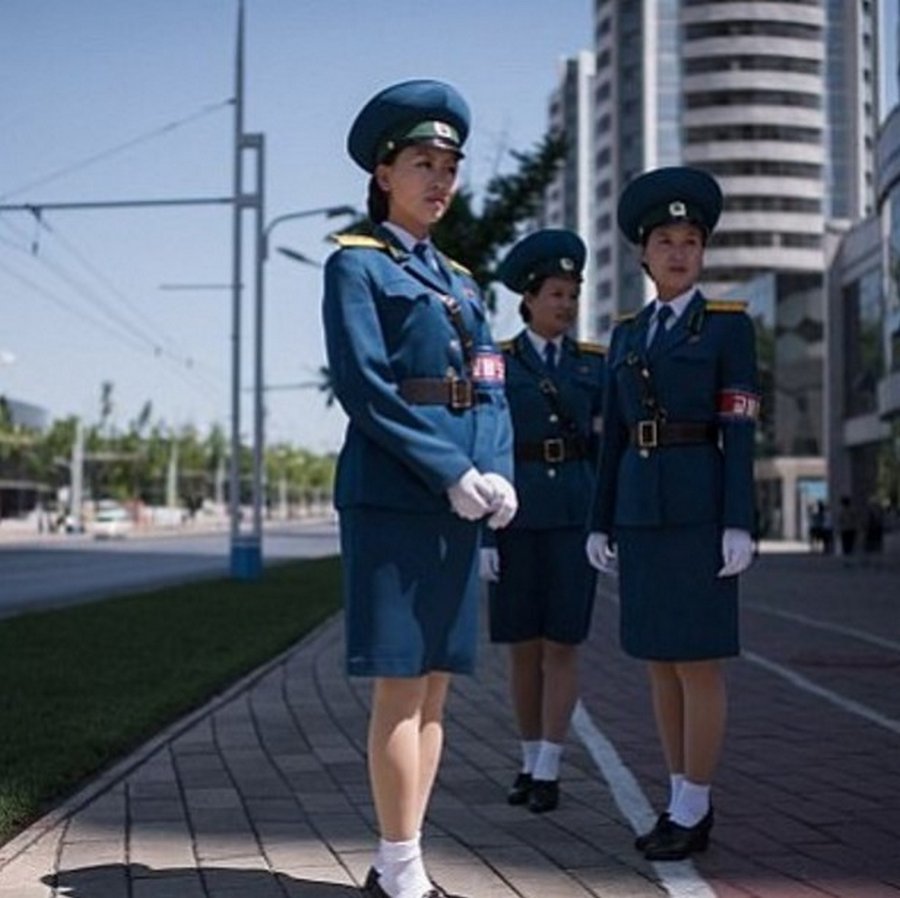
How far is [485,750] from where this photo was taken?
7.23 meters

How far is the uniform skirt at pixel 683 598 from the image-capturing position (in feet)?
15.9

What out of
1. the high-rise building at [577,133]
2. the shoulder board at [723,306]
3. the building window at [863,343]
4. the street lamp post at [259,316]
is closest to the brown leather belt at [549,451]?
the shoulder board at [723,306]

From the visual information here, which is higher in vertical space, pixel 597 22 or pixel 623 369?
pixel 597 22

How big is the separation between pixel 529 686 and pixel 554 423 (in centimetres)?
100

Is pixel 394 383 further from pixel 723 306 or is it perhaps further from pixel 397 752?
pixel 723 306

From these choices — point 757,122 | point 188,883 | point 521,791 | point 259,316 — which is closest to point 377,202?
point 188,883

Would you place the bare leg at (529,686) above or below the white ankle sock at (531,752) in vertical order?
above

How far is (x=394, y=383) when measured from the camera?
4156 millimetres

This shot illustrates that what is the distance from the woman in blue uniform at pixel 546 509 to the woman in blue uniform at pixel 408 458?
1.35 meters

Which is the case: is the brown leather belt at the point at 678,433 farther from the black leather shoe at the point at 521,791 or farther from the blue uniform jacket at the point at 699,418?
the black leather shoe at the point at 521,791

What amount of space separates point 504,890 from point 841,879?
100cm

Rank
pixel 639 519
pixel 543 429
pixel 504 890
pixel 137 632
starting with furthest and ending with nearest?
pixel 137 632 < pixel 543 429 < pixel 639 519 < pixel 504 890

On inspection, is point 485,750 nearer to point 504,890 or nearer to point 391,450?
point 504,890

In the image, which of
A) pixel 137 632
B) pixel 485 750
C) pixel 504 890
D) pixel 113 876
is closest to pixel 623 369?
pixel 504 890
